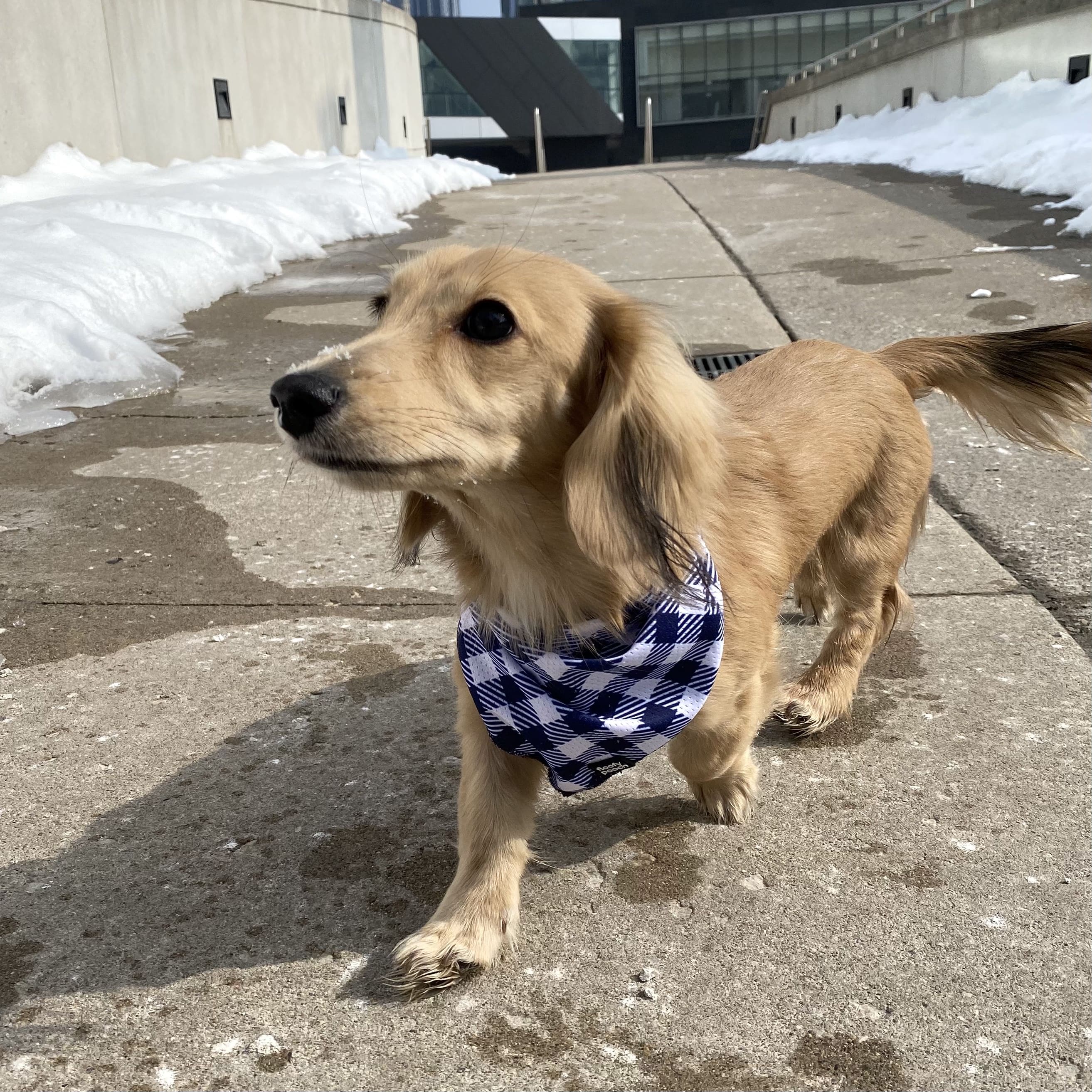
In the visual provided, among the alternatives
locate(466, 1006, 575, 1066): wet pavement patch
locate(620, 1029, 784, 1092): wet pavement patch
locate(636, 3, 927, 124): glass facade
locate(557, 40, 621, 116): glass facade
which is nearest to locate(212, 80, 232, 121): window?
locate(466, 1006, 575, 1066): wet pavement patch

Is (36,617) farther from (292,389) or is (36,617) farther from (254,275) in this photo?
(254,275)

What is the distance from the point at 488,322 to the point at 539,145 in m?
37.0

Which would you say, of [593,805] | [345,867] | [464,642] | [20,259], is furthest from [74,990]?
[20,259]

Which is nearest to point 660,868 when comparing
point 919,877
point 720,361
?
point 919,877

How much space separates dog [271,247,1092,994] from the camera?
6.27ft

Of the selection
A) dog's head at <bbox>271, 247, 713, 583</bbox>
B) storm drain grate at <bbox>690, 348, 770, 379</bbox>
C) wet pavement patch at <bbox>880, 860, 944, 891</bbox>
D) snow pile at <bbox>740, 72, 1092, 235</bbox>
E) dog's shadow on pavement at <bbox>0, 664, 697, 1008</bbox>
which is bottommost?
wet pavement patch at <bbox>880, 860, 944, 891</bbox>

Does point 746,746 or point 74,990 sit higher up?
point 746,746

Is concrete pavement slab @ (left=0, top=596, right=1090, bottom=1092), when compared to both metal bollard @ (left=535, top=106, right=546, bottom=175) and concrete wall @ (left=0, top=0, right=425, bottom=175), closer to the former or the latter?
concrete wall @ (left=0, top=0, right=425, bottom=175)

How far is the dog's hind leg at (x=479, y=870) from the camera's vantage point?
75.4 inches

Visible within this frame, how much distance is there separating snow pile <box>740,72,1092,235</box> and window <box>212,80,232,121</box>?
346 inches

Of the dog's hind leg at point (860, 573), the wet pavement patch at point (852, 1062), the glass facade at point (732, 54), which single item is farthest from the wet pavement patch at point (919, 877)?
the glass facade at point (732, 54)

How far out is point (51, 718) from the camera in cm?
278

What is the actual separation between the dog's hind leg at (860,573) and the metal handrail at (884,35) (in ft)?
52.3

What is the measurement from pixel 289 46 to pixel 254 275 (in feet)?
33.2
